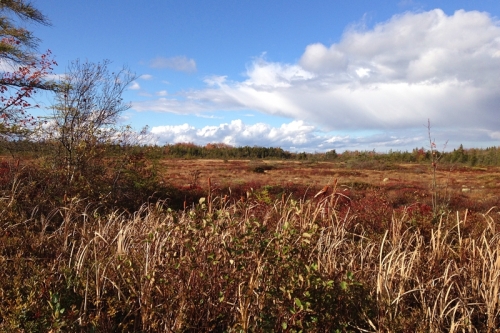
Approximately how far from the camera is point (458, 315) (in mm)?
2803

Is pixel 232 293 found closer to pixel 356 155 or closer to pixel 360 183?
pixel 360 183

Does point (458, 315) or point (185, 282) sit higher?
point (185, 282)

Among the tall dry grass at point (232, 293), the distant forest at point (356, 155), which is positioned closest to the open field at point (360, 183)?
the tall dry grass at point (232, 293)

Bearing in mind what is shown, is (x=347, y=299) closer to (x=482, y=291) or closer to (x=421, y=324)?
(x=421, y=324)

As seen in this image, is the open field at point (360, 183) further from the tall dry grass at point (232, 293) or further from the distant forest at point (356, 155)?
the distant forest at point (356, 155)

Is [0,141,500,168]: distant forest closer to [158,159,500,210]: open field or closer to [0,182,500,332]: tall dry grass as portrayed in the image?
[158,159,500,210]: open field

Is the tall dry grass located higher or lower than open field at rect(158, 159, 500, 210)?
higher

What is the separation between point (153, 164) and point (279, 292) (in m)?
9.05

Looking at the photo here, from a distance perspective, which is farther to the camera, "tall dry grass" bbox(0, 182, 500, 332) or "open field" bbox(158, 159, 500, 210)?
"open field" bbox(158, 159, 500, 210)

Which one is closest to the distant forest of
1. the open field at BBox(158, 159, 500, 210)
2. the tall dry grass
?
the open field at BBox(158, 159, 500, 210)

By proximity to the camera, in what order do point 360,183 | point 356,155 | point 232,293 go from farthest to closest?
point 356,155 → point 360,183 → point 232,293

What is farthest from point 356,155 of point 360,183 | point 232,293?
point 232,293

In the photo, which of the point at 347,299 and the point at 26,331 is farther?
the point at 347,299

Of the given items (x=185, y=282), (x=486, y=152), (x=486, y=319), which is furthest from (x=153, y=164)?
(x=486, y=152)
